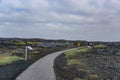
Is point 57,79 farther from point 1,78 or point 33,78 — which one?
point 1,78

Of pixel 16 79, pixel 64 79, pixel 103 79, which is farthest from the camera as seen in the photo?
pixel 103 79

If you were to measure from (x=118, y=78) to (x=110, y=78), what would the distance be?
83 centimetres

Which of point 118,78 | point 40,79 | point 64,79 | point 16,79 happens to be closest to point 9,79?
point 16,79

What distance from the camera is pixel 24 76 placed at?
23469mm

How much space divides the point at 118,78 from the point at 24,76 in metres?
8.68

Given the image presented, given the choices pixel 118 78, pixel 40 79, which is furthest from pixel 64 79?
pixel 118 78

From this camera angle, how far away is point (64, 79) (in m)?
23.8

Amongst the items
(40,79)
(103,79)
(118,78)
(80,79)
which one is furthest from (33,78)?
(118,78)

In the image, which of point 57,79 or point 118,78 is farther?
point 118,78

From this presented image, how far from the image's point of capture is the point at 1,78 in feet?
76.2

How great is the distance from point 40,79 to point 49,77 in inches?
47.2

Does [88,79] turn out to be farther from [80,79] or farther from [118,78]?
[118,78]

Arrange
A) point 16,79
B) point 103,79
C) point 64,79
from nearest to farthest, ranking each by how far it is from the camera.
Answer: point 16,79 → point 64,79 → point 103,79

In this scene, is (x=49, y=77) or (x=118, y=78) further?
(x=118, y=78)
